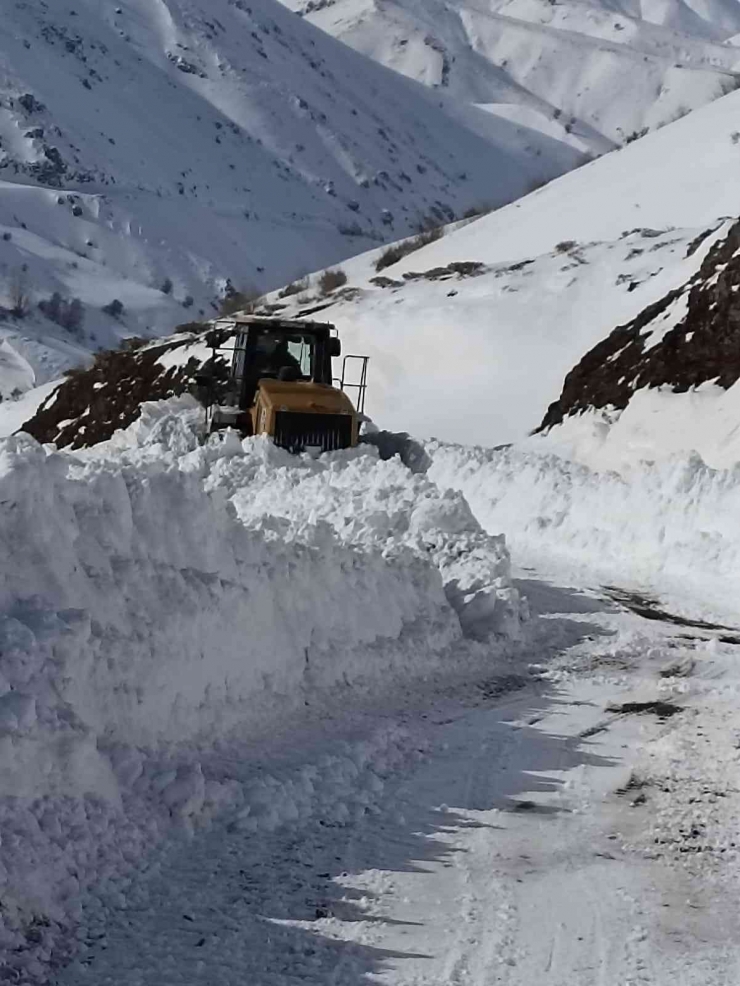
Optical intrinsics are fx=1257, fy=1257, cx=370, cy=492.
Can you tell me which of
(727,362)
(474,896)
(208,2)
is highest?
(208,2)

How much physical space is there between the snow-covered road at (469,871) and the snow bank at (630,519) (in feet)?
16.6

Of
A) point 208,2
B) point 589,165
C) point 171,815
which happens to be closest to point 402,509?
point 171,815

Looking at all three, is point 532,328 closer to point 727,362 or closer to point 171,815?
point 727,362

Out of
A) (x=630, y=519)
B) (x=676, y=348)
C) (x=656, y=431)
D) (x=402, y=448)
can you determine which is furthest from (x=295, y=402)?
(x=676, y=348)

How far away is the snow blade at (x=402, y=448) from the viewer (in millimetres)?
18672

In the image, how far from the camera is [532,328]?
33.5 m

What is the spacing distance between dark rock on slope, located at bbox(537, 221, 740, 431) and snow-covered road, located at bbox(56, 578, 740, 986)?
15.1m

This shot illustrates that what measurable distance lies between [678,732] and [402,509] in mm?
4706

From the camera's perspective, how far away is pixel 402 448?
62.5 ft

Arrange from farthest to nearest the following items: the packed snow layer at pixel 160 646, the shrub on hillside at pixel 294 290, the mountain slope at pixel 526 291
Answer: the shrub on hillside at pixel 294 290
the mountain slope at pixel 526 291
the packed snow layer at pixel 160 646

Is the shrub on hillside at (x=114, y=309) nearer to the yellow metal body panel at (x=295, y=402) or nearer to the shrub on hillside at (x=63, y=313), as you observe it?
the shrub on hillside at (x=63, y=313)

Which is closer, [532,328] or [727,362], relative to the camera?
[727,362]

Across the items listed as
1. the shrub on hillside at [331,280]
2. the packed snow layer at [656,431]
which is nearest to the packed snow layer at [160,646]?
the packed snow layer at [656,431]

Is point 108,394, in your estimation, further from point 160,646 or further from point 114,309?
point 114,309
